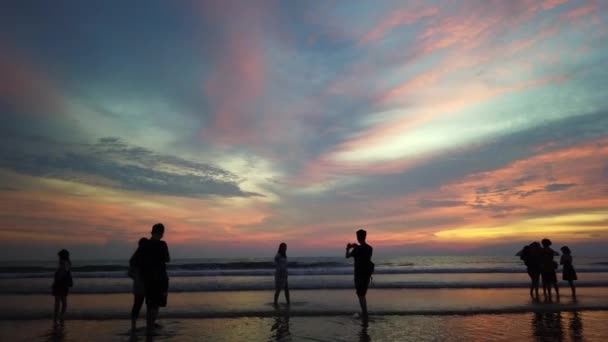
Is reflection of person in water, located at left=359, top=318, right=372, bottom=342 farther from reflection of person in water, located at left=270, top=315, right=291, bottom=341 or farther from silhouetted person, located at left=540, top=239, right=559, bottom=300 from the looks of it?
silhouetted person, located at left=540, top=239, right=559, bottom=300

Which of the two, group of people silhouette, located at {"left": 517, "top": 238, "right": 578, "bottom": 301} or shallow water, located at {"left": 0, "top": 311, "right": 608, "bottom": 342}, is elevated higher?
group of people silhouette, located at {"left": 517, "top": 238, "right": 578, "bottom": 301}

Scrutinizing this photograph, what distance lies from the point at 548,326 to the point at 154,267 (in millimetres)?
9465

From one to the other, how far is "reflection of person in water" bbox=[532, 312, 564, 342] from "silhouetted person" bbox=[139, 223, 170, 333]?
7.90m

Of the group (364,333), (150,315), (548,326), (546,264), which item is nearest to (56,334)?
(150,315)

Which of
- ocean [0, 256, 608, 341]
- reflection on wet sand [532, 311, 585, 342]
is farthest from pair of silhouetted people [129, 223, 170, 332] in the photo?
reflection on wet sand [532, 311, 585, 342]

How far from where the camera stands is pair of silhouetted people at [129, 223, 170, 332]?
770cm

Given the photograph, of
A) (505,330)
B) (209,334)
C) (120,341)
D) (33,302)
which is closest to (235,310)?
(209,334)

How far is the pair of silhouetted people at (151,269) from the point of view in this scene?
770cm

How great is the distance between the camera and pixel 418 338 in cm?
884

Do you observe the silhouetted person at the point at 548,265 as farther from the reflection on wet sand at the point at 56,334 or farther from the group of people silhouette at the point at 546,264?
the reflection on wet sand at the point at 56,334

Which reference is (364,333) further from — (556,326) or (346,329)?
(556,326)

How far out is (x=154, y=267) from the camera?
25.3 feet

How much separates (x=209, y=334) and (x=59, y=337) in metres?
3.46

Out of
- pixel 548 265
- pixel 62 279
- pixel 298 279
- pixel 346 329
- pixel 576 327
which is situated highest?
pixel 62 279
